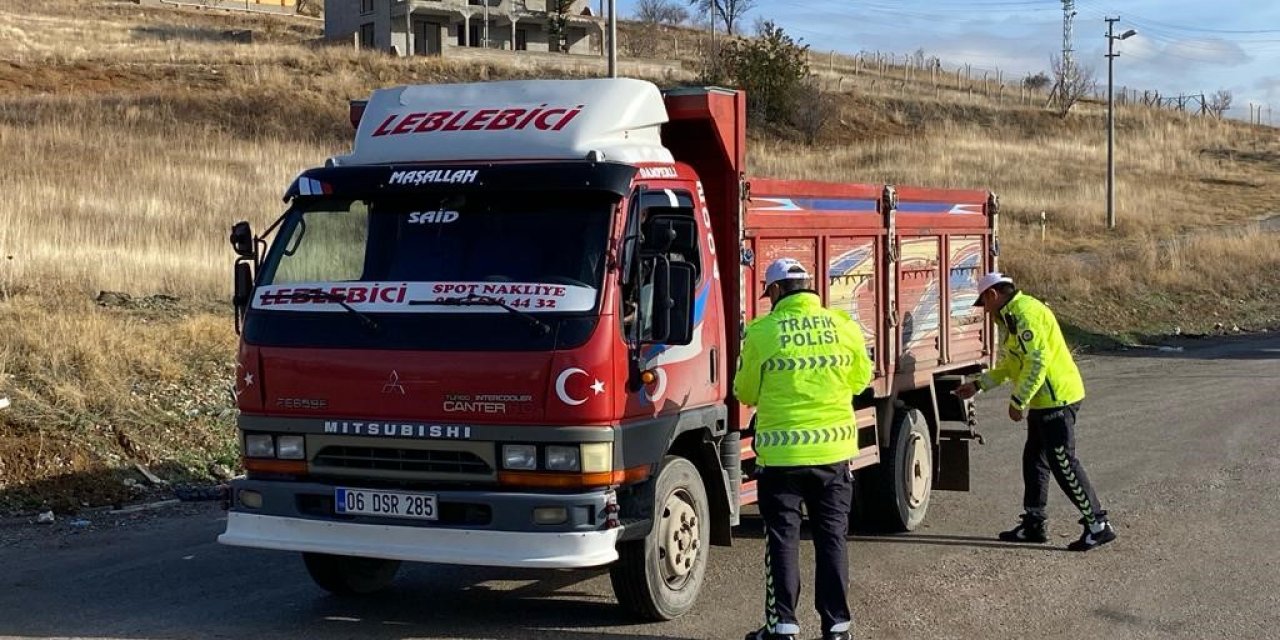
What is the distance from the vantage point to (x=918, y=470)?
9312mm

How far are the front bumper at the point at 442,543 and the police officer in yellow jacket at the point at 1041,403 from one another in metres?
3.56

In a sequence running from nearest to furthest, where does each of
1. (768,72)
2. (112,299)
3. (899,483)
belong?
(899,483) → (112,299) → (768,72)

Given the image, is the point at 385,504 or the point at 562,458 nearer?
the point at 562,458

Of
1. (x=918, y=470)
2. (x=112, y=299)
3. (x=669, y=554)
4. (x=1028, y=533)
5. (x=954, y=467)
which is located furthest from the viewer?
(x=112, y=299)

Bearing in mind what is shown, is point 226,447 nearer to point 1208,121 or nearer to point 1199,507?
point 1199,507

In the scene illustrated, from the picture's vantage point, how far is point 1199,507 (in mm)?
9594

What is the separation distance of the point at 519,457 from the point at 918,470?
4226 mm

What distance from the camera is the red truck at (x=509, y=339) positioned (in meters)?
5.90

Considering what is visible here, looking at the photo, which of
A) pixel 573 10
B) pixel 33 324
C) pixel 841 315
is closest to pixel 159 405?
pixel 33 324

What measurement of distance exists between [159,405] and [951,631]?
7.83m

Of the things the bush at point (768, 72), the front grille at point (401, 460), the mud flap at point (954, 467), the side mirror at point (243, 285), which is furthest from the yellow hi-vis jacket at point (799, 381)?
the bush at point (768, 72)

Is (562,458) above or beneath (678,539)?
above

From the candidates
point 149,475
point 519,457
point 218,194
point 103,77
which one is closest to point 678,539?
point 519,457

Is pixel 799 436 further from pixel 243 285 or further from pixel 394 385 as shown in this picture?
pixel 243 285
